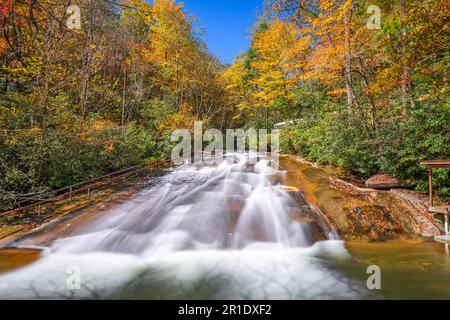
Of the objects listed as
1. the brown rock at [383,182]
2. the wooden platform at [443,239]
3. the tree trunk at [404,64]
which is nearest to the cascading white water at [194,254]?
the wooden platform at [443,239]

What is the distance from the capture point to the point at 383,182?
8.53m

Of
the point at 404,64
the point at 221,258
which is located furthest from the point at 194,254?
the point at 404,64

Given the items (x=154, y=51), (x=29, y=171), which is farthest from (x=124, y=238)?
(x=154, y=51)

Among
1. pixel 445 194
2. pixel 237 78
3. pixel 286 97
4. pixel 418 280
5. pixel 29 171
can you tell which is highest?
pixel 237 78

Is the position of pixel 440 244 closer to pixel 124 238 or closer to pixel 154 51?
pixel 124 238

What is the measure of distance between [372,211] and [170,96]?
16.1 meters

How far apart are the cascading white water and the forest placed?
2.45 m

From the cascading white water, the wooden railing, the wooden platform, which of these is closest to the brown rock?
the wooden platform

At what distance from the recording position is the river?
445 centimetres

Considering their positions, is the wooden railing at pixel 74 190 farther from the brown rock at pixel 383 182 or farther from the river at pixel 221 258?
the brown rock at pixel 383 182

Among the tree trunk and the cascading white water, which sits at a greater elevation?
the tree trunk

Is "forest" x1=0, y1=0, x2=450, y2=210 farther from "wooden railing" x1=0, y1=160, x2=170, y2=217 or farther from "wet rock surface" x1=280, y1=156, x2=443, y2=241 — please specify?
"wet rock surface" x1=280, y1=156, x2=443, y2=241

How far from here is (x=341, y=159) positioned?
10188mm

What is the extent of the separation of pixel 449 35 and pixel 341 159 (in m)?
4.99
